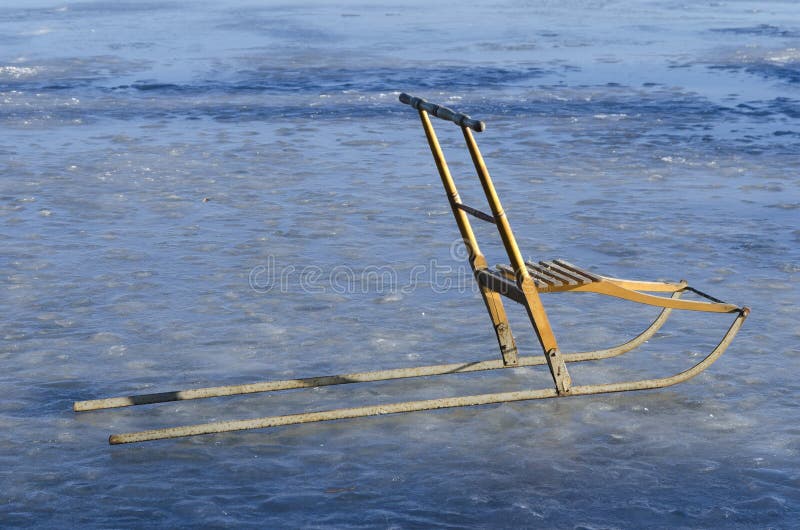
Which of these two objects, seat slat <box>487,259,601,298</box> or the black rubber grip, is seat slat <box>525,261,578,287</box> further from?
the black rubber grip

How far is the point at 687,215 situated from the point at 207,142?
570 cm

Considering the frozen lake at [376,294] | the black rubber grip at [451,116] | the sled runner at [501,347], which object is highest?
the black rubber grip at [451,116]

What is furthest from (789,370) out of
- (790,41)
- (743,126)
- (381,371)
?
(790,41)

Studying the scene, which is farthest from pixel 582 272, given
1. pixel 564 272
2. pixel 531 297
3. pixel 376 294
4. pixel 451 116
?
pixel 376 294

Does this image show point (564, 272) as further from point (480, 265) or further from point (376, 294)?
point (376, 294)

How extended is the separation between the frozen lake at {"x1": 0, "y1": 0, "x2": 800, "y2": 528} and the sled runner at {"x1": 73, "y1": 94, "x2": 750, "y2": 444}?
0.12 metres

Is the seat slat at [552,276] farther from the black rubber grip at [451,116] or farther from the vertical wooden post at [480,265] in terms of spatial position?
the black rubber grip at [451,116]

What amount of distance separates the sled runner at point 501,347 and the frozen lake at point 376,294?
0.12 metres

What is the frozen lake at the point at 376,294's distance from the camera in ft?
13.9

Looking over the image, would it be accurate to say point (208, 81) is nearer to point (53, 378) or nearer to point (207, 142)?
point (207, 142)

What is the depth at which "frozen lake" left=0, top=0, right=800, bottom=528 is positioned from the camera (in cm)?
424

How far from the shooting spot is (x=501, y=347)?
527 cm

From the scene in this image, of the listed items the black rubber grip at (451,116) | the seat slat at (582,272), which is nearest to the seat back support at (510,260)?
the black rubber grip at (451,116)

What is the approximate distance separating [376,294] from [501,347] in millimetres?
1573
